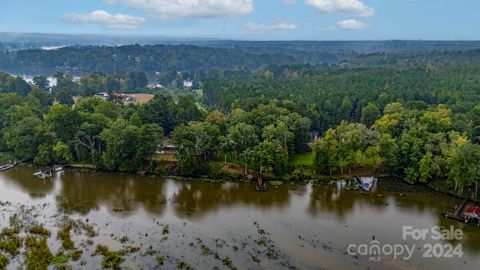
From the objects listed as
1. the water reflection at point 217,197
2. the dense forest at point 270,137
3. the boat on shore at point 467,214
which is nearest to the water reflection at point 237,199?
the water reflection at point 217,197

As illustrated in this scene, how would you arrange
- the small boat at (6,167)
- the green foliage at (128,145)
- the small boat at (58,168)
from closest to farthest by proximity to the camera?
the green foliage at (128,145), the small boat at (58,168), the small boat at (6,167)

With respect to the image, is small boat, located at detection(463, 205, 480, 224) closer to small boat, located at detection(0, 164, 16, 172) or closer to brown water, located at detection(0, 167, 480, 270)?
brown water, located at detection(0, 167, 480, 270)

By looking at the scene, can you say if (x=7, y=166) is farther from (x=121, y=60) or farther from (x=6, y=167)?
(x=121, y=60)

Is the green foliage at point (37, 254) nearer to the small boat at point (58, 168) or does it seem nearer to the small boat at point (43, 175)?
the small boat at point (43, 175)

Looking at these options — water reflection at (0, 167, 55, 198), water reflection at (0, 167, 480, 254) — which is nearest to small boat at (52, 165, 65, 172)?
water reflection at (0, 167, 480, 254)

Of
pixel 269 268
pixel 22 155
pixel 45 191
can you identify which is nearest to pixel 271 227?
pixel 269 268
